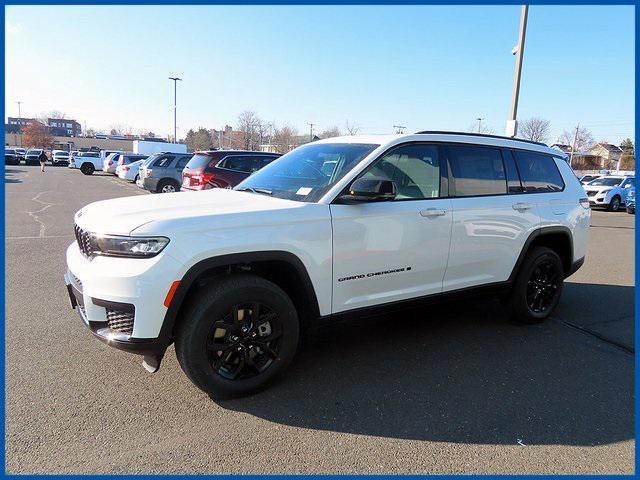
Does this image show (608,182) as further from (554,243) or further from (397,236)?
(397,236)

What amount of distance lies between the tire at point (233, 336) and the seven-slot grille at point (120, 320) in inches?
12.3

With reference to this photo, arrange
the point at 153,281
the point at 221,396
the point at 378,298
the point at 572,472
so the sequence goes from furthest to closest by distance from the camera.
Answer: the point at 378,298
the point at 221,396
the point at 153,281
the point at 572,472

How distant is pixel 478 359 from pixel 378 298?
1.10m

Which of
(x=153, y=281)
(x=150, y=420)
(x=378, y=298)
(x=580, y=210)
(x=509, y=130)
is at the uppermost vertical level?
(x=509, y=130)

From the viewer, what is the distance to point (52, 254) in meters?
7.00

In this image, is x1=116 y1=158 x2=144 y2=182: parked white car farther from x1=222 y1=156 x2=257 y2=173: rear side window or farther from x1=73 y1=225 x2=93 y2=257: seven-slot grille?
x1=73 y1=225 x2=93 y2=257: seven-slot grille

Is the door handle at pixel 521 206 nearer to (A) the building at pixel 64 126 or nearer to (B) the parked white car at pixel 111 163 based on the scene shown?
(B) the parked white car at pixel 111 163

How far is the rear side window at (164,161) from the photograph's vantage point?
54.0ft

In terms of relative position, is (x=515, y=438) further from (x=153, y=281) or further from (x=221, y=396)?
(x=153, y=281)

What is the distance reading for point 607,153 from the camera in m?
104

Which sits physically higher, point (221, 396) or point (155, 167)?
point (155, 167)

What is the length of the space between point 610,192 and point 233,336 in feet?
72.2

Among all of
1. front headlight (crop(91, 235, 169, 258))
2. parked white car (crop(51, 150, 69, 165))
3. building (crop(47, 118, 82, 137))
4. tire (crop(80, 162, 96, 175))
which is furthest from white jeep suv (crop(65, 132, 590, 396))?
building (crop(47, 118, 82, 137))

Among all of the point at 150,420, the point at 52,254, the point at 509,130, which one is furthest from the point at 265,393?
the point at 509,130
